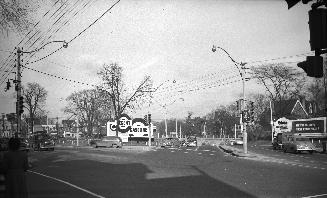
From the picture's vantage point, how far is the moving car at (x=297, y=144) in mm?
38072

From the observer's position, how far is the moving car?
38.1 metres

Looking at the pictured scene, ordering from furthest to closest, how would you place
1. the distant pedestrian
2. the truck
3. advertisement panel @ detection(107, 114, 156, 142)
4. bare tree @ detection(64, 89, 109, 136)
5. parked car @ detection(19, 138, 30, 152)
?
bare tree @ detection(64, 89, 109, 136) → advertisement panel @ detection(107, 114, 156, 142) → the truck → parked car @ detection(19, 138, 30, 152) → the distant pedestrian

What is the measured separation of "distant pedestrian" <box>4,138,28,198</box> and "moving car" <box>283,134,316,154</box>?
33967 millimetres

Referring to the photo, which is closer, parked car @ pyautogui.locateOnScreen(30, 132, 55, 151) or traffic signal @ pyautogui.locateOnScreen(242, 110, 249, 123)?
traffic signal @ pyautogui.locateOnScreen(242, 110, 249, 123)

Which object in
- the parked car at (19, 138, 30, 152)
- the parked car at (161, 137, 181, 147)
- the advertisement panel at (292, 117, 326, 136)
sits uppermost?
the advertisement panel at (292, 117, 326, 136)

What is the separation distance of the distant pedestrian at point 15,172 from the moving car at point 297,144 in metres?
34.0

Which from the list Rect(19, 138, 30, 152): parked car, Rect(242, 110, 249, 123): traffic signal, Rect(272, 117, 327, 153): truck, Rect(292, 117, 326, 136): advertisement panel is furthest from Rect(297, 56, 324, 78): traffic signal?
Rect(292, 117, 326, 136): advertisement panel

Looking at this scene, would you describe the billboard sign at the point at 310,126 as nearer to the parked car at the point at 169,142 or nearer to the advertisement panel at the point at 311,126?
the advertisement panel at the point at 311,126

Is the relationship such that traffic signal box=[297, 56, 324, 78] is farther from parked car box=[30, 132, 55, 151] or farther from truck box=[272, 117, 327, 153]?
parked car box=[30, 132, 55, 151]

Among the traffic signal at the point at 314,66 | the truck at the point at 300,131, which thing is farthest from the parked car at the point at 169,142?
the traffic signal at the point at 314,66

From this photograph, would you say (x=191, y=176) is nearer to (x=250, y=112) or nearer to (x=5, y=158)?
(x=5, y=158)

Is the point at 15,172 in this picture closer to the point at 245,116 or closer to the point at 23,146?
the point at 23,146

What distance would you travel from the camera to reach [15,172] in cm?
841

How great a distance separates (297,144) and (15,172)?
34.5m
